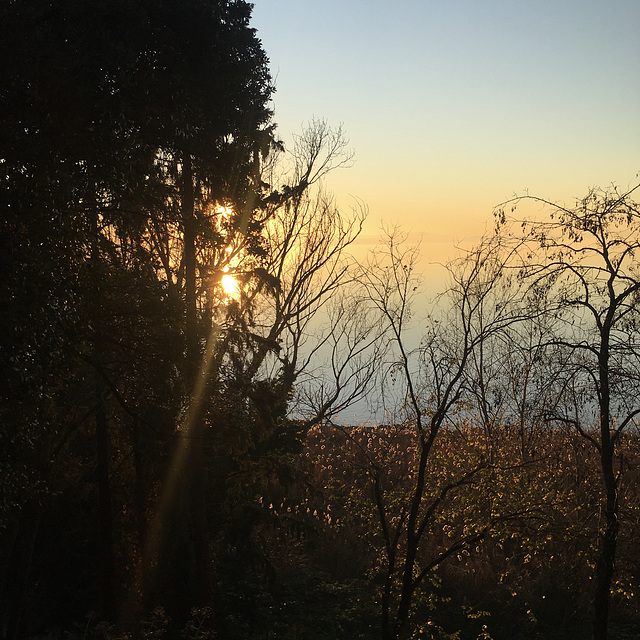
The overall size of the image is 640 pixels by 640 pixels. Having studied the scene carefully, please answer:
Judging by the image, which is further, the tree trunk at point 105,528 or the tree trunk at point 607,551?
the tree trunk at point 105,528

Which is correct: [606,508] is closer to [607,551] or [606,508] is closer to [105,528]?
[607,551]

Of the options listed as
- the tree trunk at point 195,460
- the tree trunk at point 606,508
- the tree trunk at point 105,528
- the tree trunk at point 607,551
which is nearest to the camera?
the tree trunk at point 606,508

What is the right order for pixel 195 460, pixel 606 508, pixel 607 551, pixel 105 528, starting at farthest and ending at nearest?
pixel 195 460, pixel 105 528, pixel 606 508, pixel 607 551

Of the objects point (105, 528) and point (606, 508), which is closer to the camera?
point (606, 508)

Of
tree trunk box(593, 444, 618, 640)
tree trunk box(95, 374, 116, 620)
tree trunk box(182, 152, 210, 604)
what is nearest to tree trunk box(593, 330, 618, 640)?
tree trunk box(593, 444, 618, 640)

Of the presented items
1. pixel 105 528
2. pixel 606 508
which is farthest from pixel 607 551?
pixel 105 528

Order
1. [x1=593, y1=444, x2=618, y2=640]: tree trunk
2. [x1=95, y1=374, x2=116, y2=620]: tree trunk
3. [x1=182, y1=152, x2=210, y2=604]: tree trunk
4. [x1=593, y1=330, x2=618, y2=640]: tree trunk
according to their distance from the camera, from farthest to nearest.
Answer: [x1=95, y1=374, x2=116, y2=620]: tree trunk → [x1=182, y1=152, x2=210, y2=604]: tree trunk → [x1=593, y1=444, x2=618, y2=640]: tree trunk → [x1=593, y1=330, x2=618, y2=640]: tree trunk

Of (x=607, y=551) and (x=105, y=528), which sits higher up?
(x=607, y=551)

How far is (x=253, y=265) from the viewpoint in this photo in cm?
1331

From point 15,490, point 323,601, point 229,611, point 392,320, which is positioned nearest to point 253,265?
point 392,320

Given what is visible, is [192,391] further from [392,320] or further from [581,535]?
[581,535]

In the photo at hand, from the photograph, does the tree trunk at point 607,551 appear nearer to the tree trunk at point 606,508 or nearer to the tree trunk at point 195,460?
the tree trunk at point 606,508

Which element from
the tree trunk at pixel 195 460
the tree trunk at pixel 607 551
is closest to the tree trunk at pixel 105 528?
the tree trunk at pixel 195 460

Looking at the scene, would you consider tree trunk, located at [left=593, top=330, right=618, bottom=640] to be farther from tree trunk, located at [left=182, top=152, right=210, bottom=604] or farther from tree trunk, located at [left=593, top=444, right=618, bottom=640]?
tree trunk, located at [left=182, top=152, right=210, bottom=604]
